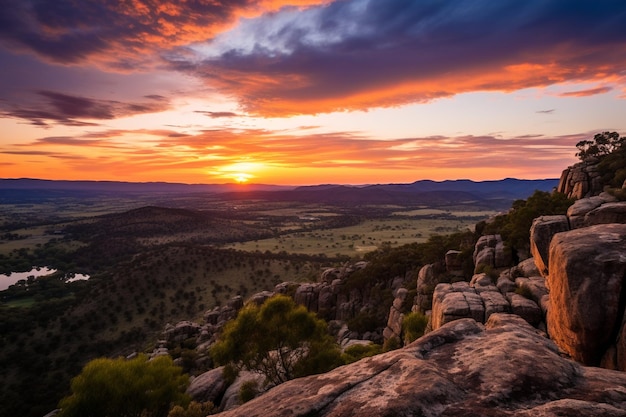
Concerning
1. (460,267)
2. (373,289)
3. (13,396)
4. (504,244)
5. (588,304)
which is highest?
(588,304)

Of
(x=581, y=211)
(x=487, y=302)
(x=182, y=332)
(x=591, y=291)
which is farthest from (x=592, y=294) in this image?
(x=182, y=332)

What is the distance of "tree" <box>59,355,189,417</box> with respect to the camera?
92.3ft

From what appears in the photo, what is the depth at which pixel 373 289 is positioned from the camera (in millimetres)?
68000

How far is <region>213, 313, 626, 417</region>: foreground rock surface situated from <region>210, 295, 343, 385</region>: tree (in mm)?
22132

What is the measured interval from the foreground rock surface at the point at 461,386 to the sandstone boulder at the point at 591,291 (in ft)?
15.6

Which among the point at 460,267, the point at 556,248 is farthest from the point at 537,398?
the point at 460,267

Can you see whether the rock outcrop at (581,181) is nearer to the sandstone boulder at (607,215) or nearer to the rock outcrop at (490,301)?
the sandstone boulder at (607,215)

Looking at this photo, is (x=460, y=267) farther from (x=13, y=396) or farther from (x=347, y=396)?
(x=13, y=396)

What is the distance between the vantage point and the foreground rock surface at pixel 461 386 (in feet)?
26.2

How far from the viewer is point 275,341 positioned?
3281 centimetres

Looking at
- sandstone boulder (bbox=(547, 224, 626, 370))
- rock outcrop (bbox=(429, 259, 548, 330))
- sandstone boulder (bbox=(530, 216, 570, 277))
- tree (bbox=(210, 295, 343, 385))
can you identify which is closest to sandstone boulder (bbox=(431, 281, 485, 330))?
rock outcrop (bbox=(429, 259, 548, 330))

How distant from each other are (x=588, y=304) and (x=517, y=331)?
201 inches

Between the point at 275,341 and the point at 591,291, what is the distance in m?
25.8

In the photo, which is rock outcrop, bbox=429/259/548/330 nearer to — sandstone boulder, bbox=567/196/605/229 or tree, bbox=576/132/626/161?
sandstone boulder, bbox=567/196/605/229
